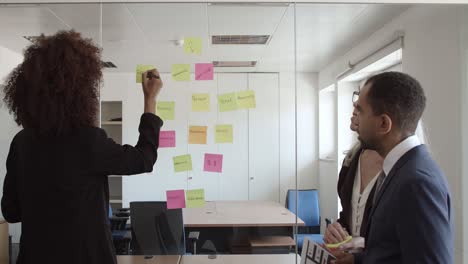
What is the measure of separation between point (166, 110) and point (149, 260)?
919 millimetres

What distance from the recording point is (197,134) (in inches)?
93.2

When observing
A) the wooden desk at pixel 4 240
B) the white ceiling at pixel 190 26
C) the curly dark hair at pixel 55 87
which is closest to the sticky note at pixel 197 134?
the white ceiling at pixel 190 26

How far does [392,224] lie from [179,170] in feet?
5.14

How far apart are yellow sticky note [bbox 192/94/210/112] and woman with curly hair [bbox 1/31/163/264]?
120 cm

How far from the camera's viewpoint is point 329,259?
1.33 m

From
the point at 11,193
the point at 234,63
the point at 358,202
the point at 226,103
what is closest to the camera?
the point at 11,193

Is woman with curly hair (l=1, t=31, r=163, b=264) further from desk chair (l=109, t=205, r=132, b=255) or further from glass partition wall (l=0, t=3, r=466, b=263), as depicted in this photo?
desk chair (l=109, t=205, r=132, b=255)

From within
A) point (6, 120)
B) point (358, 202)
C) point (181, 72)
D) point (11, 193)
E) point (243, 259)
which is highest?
point (181, 72)

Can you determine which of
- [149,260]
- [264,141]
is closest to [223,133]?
[264,141]

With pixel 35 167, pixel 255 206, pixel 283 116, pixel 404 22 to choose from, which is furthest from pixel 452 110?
pixel 35 167

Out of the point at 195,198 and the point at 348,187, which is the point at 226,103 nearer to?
the point at 195,198

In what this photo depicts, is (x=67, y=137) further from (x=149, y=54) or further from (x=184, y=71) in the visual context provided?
(x=149, y=54)

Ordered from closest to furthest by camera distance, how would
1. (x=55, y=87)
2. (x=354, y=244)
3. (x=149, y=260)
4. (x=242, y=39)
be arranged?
(x=55, y=87)
(x=354, y=244)
(x=149, y=260)
(x=242, y=39)

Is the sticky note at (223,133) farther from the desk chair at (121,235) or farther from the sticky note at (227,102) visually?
the desk chair at (121,235)
